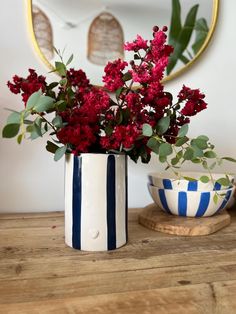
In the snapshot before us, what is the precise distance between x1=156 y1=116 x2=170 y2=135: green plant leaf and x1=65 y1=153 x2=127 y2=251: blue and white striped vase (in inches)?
4.2

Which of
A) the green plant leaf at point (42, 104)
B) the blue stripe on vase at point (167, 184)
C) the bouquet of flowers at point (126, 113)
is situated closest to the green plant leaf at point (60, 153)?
the bouquet of flowers at point (126, 113)

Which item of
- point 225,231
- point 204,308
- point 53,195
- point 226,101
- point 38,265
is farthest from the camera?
point 226,101

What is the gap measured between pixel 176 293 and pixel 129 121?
13.5 inches

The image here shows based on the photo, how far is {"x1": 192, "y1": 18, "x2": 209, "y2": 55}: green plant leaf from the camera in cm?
109

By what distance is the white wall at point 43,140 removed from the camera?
97 cm

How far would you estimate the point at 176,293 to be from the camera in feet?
1.77

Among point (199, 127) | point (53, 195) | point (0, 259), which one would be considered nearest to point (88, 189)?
point (0, 259)

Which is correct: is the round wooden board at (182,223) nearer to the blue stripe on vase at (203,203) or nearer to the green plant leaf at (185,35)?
the blue stripe on vase at (203,203)

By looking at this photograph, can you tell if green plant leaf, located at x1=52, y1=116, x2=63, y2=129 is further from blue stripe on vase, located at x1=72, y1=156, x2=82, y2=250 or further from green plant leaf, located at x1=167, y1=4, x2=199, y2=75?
green plant leaf, located at x1=167, y1=4, x2=199, y2=75

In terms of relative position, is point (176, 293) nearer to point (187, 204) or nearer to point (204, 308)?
point (204, 308)

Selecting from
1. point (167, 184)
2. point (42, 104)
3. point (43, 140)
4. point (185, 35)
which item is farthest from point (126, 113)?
point (185, 35)

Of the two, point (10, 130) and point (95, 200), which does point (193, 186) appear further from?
point (10, 130)

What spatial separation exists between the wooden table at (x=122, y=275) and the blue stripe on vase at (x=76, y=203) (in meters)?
0.03

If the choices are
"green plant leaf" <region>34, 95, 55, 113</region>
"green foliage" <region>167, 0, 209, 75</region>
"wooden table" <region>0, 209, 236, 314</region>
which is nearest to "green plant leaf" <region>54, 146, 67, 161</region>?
"green plant leaf" <region>34, 95, 55, 113</region>
